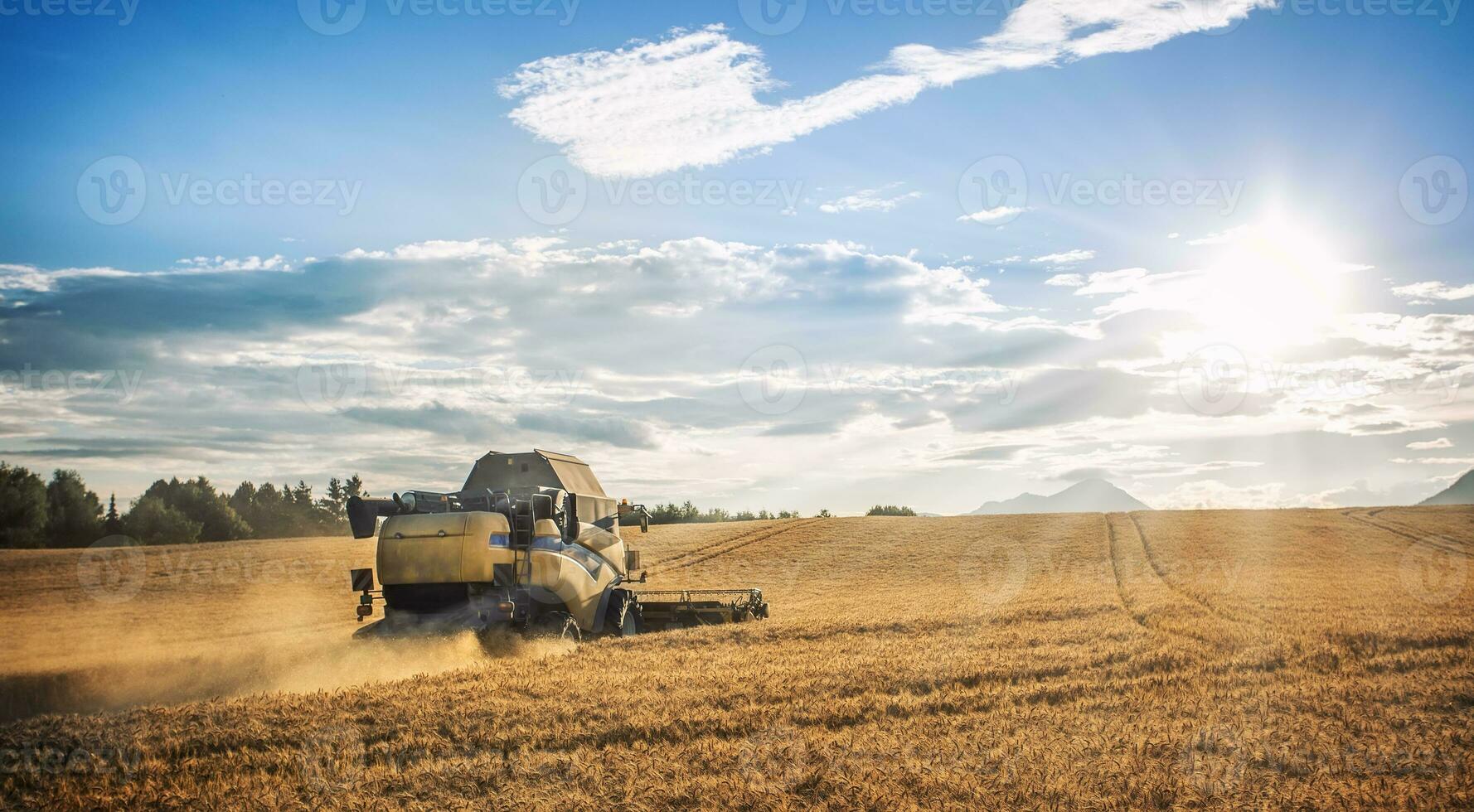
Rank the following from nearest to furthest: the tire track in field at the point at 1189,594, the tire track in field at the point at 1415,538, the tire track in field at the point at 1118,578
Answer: the tire track in field at the point at 1189,594 < the tire track in field at the point at 1118,578 < the tire track in field at the point at 1415,538

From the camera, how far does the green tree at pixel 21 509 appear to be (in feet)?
184

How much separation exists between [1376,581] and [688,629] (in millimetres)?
23778

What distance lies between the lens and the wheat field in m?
7.05

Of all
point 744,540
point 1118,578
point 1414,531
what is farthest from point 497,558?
point 1414,531

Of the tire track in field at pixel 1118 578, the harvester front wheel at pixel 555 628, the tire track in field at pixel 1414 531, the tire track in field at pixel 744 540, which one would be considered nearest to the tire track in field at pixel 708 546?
the tire track in field at pixel 744 540

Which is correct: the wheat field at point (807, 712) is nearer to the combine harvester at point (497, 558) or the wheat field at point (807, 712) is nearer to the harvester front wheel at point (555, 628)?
the harvester front wheel at point (555, 628)

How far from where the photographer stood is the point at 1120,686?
1118cm

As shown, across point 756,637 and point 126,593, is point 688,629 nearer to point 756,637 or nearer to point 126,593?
point 756,637

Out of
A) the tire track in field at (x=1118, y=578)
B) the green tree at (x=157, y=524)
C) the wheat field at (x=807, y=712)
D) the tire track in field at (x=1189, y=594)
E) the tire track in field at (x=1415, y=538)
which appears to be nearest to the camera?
the wheat field at (x=807, y=712)

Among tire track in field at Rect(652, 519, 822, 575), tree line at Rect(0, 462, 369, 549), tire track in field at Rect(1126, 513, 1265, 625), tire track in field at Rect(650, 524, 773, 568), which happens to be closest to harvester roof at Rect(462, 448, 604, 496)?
tire track in field at Rect(1126, 513, 1265, 625)

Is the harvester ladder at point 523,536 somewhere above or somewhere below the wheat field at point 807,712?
above

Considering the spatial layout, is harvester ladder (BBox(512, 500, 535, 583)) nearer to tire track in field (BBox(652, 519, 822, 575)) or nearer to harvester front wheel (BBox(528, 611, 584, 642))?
harvester front wheel (BBox(528, 611, 584, 642))

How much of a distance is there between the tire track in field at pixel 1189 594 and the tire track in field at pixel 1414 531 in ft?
45.4

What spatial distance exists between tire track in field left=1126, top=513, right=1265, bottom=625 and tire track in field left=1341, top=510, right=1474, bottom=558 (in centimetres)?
1236
